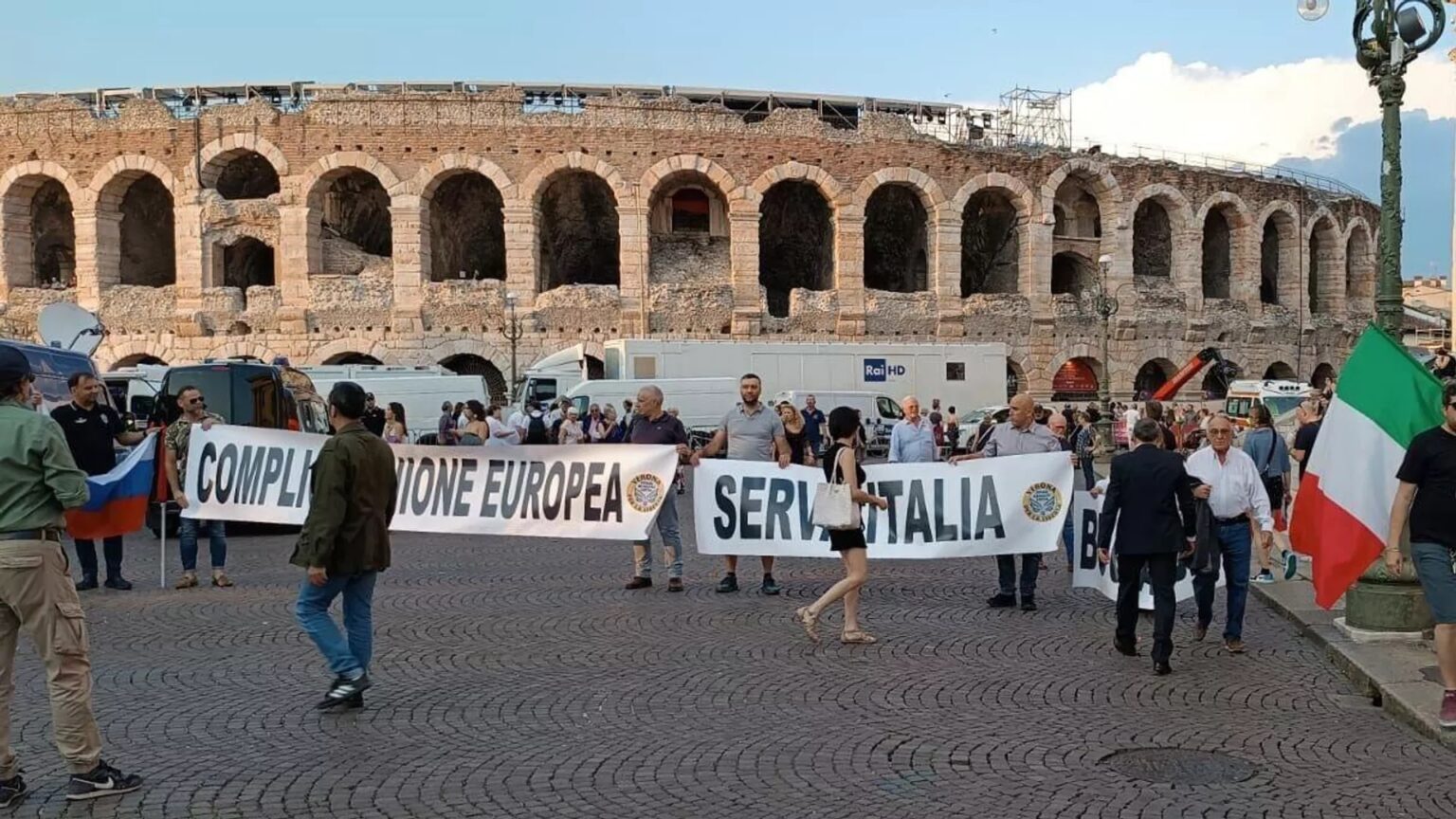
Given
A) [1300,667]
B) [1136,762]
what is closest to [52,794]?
[1136,762]

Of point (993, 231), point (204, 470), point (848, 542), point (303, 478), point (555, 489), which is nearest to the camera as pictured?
point (848, 542)

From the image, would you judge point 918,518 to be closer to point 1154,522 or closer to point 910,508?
point 910,508

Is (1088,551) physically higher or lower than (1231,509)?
lower

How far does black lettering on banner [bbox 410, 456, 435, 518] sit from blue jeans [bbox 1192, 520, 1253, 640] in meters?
7.06

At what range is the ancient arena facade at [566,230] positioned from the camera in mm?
35781

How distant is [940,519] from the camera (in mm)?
9672

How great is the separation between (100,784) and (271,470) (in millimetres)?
6624

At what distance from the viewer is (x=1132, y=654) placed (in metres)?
7.70

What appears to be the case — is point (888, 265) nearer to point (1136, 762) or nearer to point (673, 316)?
point (673, 316)

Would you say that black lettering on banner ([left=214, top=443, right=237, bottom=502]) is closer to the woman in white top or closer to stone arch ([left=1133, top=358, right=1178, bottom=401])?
the woman in white top

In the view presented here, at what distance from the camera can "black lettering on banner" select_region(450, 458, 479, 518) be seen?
1087 centimetres

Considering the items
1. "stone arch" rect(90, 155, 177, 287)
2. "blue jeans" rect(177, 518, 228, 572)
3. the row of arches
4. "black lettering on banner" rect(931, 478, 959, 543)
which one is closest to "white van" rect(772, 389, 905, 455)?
the row of arches

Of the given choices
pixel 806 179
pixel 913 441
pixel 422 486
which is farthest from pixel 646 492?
pixel 806 179

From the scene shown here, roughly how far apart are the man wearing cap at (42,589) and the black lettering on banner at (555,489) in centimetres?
585
